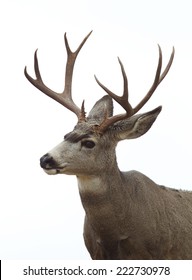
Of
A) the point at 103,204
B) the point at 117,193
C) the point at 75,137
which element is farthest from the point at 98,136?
the point at 103,204

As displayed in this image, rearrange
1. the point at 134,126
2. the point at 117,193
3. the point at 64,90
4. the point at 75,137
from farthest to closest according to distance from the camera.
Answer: the point at 64,90
the point at 134,126
the point at 117,193
the point at 75,137

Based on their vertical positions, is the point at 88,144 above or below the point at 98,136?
below

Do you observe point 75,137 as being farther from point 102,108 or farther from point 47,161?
point 102,108

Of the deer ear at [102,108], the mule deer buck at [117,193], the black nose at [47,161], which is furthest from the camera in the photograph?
the deer ear at [102,108]

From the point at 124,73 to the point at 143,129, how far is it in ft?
2.81

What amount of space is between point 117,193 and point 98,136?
2.62 feet

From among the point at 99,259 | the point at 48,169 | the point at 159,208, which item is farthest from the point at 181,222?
the point at 48,169

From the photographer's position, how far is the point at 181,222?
14.4 m

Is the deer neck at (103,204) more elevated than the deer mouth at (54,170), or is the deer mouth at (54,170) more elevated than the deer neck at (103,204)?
the deer mouth at (54,170)

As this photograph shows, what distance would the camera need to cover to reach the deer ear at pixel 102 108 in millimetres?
14449

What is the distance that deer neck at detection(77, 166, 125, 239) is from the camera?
1357 centimetres

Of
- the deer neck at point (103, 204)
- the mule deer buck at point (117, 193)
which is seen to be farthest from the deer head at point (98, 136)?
the deer neck at point (103, 204)

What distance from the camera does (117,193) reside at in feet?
45.1

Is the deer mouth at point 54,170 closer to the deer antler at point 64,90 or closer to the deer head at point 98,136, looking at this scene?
the deer head at point 98,136
